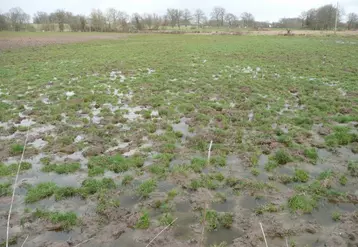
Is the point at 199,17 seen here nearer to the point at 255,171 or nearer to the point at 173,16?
the point at 173,16

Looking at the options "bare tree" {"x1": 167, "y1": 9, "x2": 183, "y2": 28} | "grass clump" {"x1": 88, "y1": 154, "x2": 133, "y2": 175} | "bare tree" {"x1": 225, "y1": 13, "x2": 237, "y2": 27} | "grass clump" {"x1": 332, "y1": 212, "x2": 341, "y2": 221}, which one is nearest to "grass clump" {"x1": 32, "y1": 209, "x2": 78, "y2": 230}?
"grass clump" {"x1": 88, "y1": 154, "x2": 133, "y2": 175}

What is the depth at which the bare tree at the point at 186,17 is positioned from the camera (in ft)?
360

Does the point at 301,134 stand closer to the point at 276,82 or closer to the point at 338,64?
the point at 276,82

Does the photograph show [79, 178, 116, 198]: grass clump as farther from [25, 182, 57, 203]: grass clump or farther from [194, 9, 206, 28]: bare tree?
[194, 9, 206, 28]: bare tree

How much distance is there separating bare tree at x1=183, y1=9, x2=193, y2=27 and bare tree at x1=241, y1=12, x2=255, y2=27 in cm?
2310

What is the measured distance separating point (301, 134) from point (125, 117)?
660cm

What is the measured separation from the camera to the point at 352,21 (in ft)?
272

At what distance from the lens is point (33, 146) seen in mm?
7984

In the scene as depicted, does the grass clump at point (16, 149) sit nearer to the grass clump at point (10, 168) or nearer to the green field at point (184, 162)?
the green field at point (184, 162)

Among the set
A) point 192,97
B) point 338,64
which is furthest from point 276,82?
point 338,64

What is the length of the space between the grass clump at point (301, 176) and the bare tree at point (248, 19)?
112 metres

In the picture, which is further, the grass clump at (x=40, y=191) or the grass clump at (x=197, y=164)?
the grass clump at (x=197, y=164)

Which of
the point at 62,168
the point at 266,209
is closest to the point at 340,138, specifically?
the point at 266,209

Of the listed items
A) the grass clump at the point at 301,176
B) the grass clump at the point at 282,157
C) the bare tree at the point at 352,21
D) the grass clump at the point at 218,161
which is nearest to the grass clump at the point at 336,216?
the grass clump at the point at 301,176
